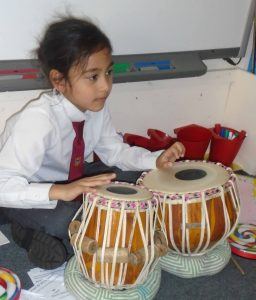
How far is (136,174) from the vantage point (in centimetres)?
156

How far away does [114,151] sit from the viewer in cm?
155

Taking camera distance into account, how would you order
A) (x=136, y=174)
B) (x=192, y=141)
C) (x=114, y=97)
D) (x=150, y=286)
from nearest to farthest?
(x=150, y=286), (x=136, y=174), (x=114, y=97), (x=192, y=141)

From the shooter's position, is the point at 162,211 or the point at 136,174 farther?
the point at 136,174

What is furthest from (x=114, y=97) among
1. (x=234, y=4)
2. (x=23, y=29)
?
(x=234, y=4)

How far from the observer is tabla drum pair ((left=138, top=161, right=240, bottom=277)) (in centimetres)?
113

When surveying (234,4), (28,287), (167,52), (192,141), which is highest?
(234,4)

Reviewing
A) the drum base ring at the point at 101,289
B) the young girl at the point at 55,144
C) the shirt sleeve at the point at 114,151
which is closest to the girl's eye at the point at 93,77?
the young girl at the point at 55,144

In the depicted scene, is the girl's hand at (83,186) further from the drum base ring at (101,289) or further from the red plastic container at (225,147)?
the red plastic container at (225,147)

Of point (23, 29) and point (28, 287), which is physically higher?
point (23, 29)

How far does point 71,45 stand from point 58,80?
0.45 ft

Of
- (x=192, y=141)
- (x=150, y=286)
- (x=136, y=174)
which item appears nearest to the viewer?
(x=150, y=286)

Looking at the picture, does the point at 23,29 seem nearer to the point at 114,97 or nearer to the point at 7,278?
the point at 114,97

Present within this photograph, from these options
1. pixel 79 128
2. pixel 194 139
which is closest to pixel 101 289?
pixel 79 128

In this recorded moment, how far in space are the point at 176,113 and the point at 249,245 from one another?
803mm
